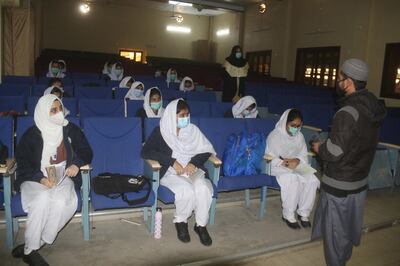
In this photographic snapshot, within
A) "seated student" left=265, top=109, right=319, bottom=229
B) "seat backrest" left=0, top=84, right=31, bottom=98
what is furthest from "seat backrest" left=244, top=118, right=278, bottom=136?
"seat backrest" left=0, top=84, right=31, bottom=98

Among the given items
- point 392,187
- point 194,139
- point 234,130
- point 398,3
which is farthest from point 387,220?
point 398,3

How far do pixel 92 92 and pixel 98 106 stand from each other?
1.16 meters

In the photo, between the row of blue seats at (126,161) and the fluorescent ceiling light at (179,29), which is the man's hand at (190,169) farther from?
the fluorescent ceiling light at (179,29)

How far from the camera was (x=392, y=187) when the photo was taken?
4500 millimetres

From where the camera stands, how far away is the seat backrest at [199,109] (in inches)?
190

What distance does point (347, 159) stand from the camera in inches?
83.0

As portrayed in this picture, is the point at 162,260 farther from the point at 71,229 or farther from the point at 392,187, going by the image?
the point at 392,187

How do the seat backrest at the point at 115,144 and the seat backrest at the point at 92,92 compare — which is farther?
the seat backrest at the point at 92,92

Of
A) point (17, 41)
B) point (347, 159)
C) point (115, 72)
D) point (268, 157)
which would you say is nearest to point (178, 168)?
point (268, 157)

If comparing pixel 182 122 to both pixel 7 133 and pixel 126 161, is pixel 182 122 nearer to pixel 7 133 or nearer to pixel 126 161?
pixel 126 161

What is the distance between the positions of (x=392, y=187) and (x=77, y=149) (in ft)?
12.6

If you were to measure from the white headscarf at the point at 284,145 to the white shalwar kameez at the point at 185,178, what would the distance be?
0.66m

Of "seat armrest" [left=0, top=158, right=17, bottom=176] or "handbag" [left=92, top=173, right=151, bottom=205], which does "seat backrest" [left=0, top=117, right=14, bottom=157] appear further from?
"handbag" [left=92, top=173, right=151, bottom=205]

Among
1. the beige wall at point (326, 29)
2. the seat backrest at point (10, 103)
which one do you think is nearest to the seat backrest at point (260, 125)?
the seat backrest at point (10, 103)
